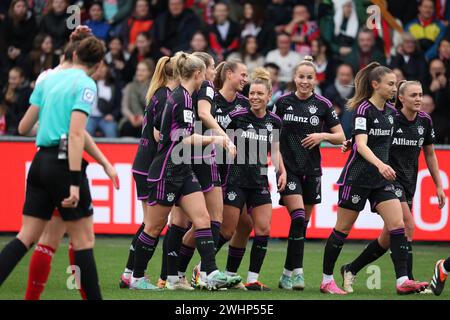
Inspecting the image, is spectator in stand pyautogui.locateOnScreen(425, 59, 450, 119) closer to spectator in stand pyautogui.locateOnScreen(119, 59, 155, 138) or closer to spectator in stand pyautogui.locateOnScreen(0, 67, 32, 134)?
spectator in stand pyautogui.locateOnScreen(119, 59, 155, 138)

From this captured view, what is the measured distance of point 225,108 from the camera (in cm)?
1098

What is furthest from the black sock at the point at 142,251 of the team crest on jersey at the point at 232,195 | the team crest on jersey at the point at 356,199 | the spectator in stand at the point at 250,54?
the spectator in stand at the point at 250,54

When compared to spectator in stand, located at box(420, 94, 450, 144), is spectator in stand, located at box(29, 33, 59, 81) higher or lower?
higher

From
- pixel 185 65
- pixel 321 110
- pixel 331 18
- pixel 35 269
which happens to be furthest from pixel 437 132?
pixel 35 269

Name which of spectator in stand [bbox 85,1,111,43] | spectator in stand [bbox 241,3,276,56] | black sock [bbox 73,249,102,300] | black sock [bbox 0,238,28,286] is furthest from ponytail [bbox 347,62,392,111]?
spectator in stand [bbox 85,1,111,43]

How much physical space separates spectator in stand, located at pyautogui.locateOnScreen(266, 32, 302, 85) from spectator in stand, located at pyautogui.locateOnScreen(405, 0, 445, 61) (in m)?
2.05

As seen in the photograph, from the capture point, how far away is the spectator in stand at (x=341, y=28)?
17.5 m

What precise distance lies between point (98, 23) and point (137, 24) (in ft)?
2.20

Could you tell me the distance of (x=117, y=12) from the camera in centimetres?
1869

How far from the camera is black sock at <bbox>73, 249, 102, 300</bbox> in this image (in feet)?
26.2

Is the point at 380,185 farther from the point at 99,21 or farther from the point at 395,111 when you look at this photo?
the point at 99,21

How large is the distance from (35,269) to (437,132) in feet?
30.5

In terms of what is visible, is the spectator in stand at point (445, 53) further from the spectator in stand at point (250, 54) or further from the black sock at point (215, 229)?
the black sock at point (215, 229)

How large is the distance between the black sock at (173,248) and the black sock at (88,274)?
2.43m
